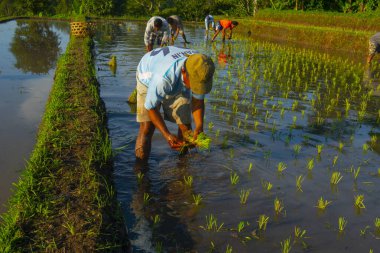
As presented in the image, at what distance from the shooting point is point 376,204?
12.3 feet

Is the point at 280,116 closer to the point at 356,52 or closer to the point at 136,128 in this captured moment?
the point at 136,128

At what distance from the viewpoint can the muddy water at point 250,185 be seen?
122 inches

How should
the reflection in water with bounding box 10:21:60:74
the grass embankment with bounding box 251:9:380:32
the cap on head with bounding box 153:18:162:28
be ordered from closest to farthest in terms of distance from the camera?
the cap on head with bounding box 153:18:162:28 → the reflection in water with bounding box 10:21:60:74 → the grass embankment with bounding box 251:9:380:32

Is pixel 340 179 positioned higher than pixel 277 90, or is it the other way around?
pixel 277 90

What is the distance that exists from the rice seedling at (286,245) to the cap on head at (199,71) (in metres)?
1.40

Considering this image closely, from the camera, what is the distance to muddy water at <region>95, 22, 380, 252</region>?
311 centimetres

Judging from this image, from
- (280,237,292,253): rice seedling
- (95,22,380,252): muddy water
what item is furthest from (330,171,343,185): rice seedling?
(280,237,292,253): rice seedling

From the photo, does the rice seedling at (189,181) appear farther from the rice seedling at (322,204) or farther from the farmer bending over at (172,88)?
the rice seedling at (322,204)

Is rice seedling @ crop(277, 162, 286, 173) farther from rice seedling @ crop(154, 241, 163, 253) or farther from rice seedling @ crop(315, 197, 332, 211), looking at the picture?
rice seedling @ crop(154, 241, 163, 253)

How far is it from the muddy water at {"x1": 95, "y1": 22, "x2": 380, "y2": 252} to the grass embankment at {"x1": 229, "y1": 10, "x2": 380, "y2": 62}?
9.73 meters

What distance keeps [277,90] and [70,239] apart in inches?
261

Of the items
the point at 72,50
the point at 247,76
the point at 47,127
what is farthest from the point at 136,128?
the point at 72,50

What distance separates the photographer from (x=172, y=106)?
158 inches

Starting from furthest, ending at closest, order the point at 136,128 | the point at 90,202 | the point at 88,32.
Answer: the point at 88,32
the point at 136,128
the point at 90,202
